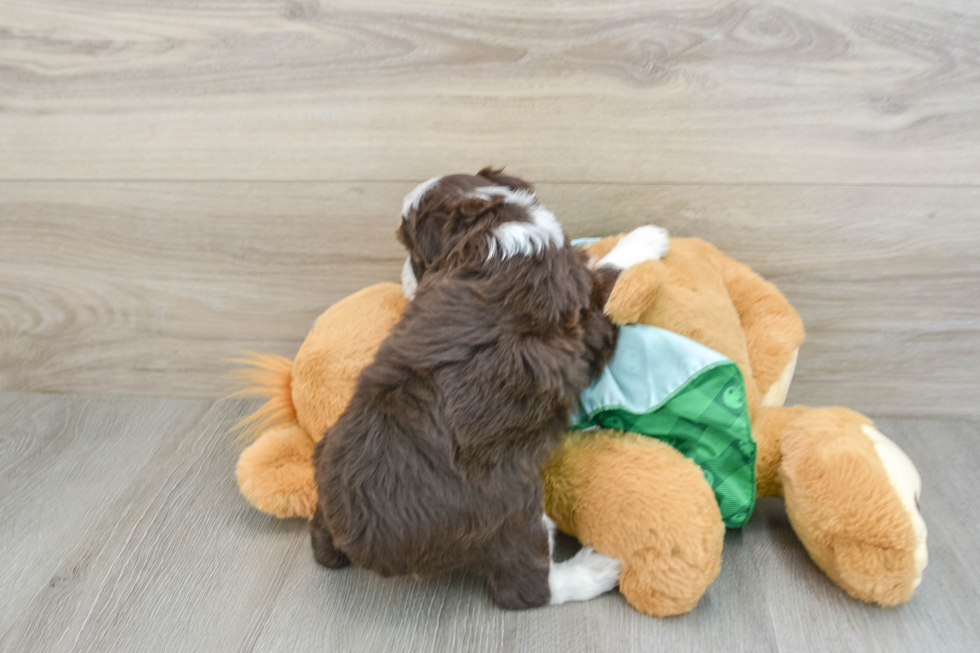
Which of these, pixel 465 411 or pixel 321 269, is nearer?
pixel 465 411

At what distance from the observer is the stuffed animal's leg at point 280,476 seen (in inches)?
40.3

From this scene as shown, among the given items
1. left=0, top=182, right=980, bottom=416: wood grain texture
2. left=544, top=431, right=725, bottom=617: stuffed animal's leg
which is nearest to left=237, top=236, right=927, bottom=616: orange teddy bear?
left=544, top=431, right=725, bottom=617: stuffed animal's leg

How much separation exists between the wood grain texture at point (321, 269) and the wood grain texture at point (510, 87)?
0.15 feet

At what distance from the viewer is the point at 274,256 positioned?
48.8 inches

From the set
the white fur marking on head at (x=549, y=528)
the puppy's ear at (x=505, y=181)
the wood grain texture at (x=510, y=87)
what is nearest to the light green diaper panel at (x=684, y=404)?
the white fur marking on head at (x=549, y=528)

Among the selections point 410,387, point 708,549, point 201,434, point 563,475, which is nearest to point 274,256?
point 201,434

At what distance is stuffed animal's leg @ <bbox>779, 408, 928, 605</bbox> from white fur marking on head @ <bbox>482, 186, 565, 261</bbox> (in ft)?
1.46

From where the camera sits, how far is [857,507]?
83 cm

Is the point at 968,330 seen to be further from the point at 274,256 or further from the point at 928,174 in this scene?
the point at 274,256

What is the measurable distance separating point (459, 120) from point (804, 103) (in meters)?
0.54

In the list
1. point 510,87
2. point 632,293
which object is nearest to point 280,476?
point 632,293

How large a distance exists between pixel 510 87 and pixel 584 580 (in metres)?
Result: 0.74

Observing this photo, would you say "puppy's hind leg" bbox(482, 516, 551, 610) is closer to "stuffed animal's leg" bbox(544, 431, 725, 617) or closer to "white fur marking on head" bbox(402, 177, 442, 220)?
"stuffed animal's leg" bbox(544, 431, 725, 617)

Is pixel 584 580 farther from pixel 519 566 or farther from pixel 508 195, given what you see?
pixel 508 195
